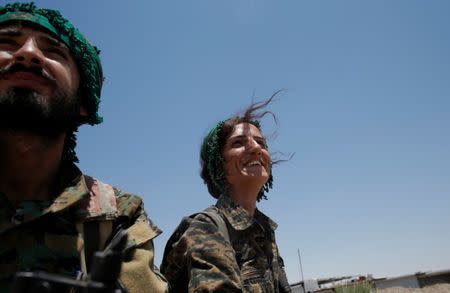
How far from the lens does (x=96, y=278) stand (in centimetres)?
88

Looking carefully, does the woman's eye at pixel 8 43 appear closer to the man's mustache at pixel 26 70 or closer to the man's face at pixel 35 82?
the man's face at pixel 35 82

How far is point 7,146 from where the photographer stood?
7.09 feet

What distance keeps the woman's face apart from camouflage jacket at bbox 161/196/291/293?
11.3 inches

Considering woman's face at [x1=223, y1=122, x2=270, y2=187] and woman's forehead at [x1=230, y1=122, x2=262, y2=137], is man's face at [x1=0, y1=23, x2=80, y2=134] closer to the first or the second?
woman's face at [x1=223, y1=122, x2=270, y2=187]

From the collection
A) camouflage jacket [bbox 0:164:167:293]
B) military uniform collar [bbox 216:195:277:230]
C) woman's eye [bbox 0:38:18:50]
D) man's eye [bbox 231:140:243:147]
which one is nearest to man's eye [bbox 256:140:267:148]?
man's eye [bbox 231:140:243:147]

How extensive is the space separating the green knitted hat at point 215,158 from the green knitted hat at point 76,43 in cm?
158

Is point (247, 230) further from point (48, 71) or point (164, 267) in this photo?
point (48, 71)

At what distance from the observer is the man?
1835mm

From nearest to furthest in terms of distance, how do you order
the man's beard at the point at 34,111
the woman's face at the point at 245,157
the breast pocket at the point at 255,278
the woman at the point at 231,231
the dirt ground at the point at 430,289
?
the man's beard at the point at 34,111 < the woman at the point at 231,231 < the breast pocket at the point at 255,278 < the woman's face at the point at 245,157 < the dirt ground at the point at 430,289

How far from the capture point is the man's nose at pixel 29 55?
2086 millimetres

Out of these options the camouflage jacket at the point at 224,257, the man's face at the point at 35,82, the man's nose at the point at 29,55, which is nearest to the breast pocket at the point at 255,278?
the camouflage jacket at the point at 224,257

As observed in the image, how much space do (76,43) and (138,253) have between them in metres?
1.37

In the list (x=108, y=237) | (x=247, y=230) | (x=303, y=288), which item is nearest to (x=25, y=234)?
(x=108, y=237)

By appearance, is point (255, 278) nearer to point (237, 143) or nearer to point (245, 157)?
point (245, 157)
